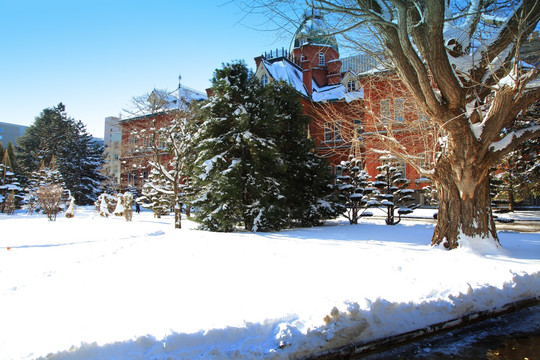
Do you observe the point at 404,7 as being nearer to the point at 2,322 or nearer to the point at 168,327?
the point at 168,327

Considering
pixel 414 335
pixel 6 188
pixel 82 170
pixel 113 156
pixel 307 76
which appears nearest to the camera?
pixel 414 335

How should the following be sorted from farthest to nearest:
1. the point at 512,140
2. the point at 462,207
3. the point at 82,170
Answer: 1. the point at 82,170
2. the point at 462,207
3. the point at 512,140

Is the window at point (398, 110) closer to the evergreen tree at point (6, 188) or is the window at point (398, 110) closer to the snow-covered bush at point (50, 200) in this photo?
the snow-covered bush at point (50, 200)

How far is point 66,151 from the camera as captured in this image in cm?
→ 4022

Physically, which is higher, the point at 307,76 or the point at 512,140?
the point at 307,76

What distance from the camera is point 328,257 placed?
7.40 m

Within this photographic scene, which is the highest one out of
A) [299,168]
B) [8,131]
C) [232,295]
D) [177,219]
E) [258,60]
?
[8,131]

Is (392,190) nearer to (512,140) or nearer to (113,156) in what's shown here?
(512,140)

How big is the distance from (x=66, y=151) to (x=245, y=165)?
3590 centimetres

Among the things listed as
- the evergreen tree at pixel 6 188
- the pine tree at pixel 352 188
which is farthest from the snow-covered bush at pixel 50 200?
the pine tree at pixel 352 188

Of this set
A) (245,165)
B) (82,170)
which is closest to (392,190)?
(245,165)

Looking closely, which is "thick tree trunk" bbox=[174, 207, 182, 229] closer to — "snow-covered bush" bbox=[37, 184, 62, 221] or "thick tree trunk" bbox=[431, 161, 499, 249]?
"snow-covered bush" bbox=[37, 184, 62, 221]

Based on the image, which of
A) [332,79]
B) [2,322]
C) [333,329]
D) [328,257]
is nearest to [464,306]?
[333,329]

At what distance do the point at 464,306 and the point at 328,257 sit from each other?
2.95 metres
